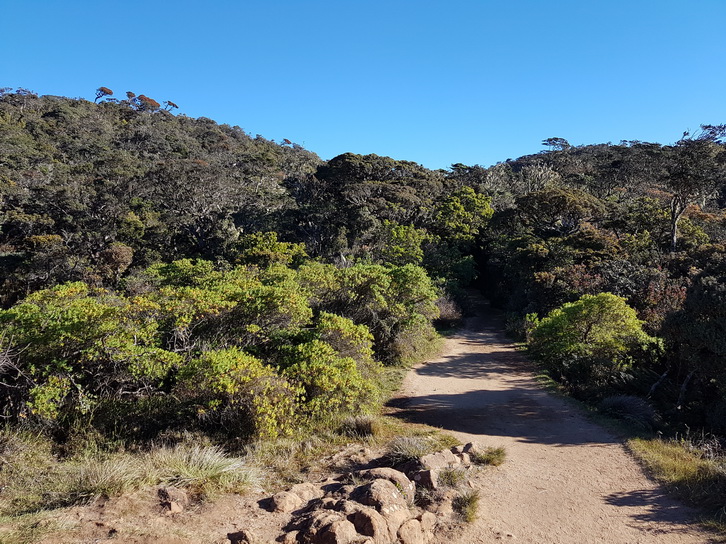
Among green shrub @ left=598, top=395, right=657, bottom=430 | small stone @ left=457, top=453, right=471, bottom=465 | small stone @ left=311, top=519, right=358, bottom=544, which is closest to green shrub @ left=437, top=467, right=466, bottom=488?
small stone @ left=457, top=453, right=471, bottom=465

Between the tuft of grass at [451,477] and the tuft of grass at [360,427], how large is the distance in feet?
6.27

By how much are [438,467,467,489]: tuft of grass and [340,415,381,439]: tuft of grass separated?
1.91 m

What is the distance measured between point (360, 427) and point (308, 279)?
15.2 ft

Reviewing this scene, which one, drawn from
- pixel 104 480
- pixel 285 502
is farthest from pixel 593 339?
pixel 104 480

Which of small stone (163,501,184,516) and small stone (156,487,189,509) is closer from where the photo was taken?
small stone (163,501,184,516)

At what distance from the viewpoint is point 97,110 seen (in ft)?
196

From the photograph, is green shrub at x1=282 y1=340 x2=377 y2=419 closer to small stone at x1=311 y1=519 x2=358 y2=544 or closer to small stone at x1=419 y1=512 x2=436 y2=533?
small stone at x1=419 y1=512 x2=436 y2=533

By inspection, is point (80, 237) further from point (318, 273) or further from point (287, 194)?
point (318, 273)

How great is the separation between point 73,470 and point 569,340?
431 inches

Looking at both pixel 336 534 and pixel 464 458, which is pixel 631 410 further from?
pixel 336 534

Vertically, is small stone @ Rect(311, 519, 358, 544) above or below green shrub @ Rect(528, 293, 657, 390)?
below

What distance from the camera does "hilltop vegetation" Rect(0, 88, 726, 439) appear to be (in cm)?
655

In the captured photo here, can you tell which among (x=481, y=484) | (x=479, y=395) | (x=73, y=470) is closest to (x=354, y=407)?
(x=481, y=484)

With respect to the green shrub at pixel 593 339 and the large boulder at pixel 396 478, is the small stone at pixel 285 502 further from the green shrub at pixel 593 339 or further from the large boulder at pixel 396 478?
the green shrub at pixel 593 339
